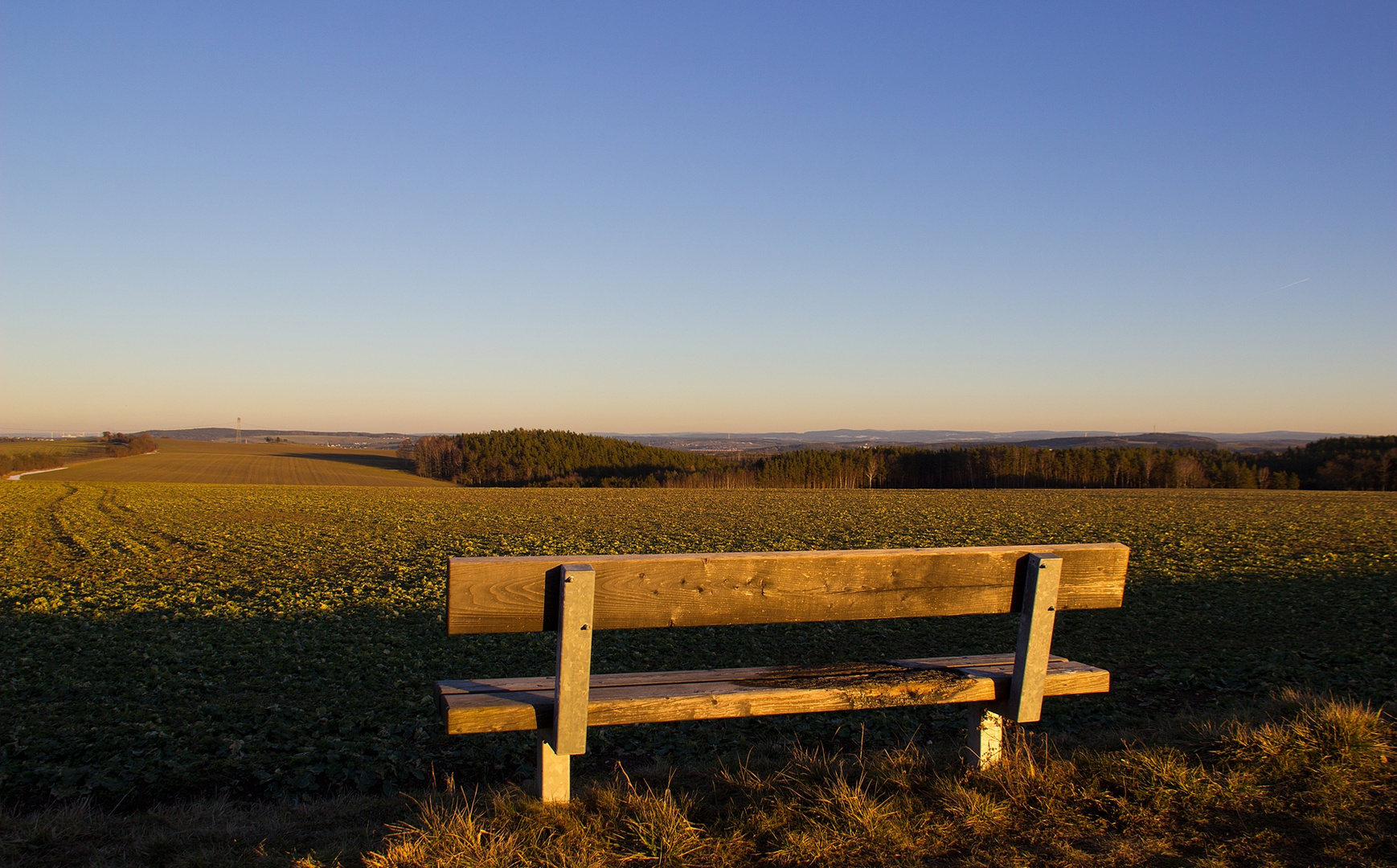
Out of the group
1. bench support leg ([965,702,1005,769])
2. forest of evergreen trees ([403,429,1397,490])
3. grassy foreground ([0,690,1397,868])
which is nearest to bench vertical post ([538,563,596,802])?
grassy foreground ([0,690,1397,868])

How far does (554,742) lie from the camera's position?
3.23 meters

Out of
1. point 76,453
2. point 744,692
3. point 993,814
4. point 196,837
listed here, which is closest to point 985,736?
point 993,814

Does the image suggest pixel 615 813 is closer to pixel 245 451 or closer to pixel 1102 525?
pixel 1102 525

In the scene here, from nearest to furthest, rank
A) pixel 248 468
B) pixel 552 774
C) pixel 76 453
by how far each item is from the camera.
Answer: pixel 552 774
pixel 248 468
pixel 76 453

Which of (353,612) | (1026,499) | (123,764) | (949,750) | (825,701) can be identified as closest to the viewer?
(825,701)

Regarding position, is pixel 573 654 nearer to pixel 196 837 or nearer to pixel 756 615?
pixel 756 615

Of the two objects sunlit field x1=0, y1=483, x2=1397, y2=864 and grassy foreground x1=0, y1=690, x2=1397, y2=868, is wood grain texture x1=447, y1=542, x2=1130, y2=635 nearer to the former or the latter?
grassy foreground x1=0, y1=690, x2=1397, y2=868

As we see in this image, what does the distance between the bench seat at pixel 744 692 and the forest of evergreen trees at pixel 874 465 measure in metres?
82.3

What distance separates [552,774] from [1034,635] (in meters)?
2.29

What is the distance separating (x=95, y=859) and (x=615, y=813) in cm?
218

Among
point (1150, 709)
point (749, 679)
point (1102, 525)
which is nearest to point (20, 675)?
point (749, 679)

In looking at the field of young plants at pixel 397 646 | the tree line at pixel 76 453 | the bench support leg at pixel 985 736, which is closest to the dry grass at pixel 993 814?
the bench support leg at pixel 985 736

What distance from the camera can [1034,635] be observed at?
358 cm

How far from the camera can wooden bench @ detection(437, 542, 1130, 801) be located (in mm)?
3115
